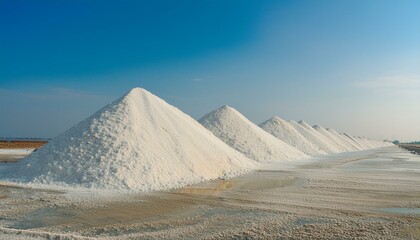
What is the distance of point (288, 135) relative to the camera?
148 ft

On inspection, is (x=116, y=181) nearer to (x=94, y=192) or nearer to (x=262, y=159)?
(x=94, y=192)

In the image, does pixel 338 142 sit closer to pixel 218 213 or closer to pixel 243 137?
pixel 243 137

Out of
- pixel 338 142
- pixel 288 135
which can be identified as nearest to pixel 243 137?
pixel 288 135

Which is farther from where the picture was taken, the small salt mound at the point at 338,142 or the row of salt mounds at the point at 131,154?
the small salt mound at the point at 338,142

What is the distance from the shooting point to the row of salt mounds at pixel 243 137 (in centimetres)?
2902

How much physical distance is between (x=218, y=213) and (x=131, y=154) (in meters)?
6.81

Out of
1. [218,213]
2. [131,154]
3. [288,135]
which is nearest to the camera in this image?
[218,213]

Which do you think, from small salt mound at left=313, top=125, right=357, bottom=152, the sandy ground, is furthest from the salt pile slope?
the sandy ground

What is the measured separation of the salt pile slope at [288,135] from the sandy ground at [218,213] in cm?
2972

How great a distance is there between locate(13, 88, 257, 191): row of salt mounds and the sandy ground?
4.60 ft

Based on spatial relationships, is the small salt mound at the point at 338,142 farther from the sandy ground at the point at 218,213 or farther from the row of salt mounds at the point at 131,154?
the sandy ground at the point at 218,213

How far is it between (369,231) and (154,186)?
765cm

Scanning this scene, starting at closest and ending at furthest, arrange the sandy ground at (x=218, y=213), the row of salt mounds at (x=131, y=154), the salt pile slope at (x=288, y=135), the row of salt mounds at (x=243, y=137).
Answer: the sandy ground at (x=218, y=213) < the row of salt mounds at (x=131, y=154) < the row of salt mounds at (x=243, y=137) < the salt pile slope at (x=288, y=135)

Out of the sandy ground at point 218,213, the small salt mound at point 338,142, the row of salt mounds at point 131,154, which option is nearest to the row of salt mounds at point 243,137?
the row of salt mounds at point 131,154
